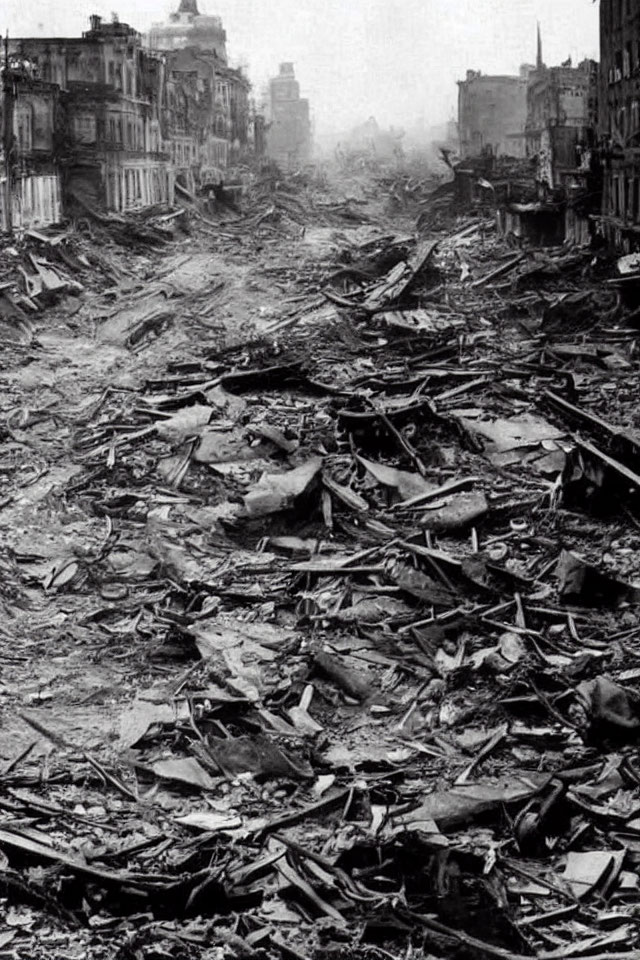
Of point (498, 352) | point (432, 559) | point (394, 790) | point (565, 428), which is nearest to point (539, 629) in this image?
point (432, 559)

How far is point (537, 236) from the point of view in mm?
38969

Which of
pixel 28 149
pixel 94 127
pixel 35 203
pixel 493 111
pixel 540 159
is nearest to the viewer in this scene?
pixel 35 203

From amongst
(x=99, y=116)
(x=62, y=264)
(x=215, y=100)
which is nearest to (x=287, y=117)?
(x=215, y=100)

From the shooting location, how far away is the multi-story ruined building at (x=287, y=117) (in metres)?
115

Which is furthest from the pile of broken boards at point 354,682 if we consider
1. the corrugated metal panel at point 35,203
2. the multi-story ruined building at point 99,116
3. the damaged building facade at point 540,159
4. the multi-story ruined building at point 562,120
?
the multi-story ruined building at point 99,116

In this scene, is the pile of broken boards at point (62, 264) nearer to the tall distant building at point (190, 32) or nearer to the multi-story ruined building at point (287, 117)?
the tall distant building at point (190, 32)

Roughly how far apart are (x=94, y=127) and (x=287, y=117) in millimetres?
74303

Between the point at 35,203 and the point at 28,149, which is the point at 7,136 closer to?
the point at 35,203

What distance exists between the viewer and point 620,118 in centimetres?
3675

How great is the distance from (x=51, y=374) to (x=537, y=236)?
22.3 m

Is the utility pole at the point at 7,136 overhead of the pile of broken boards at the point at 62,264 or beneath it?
overhead

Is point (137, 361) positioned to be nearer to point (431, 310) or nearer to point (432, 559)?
point (431, 310)

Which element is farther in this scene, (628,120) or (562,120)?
(562,120)

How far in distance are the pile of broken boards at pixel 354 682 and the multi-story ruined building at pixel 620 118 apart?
1582 cm
